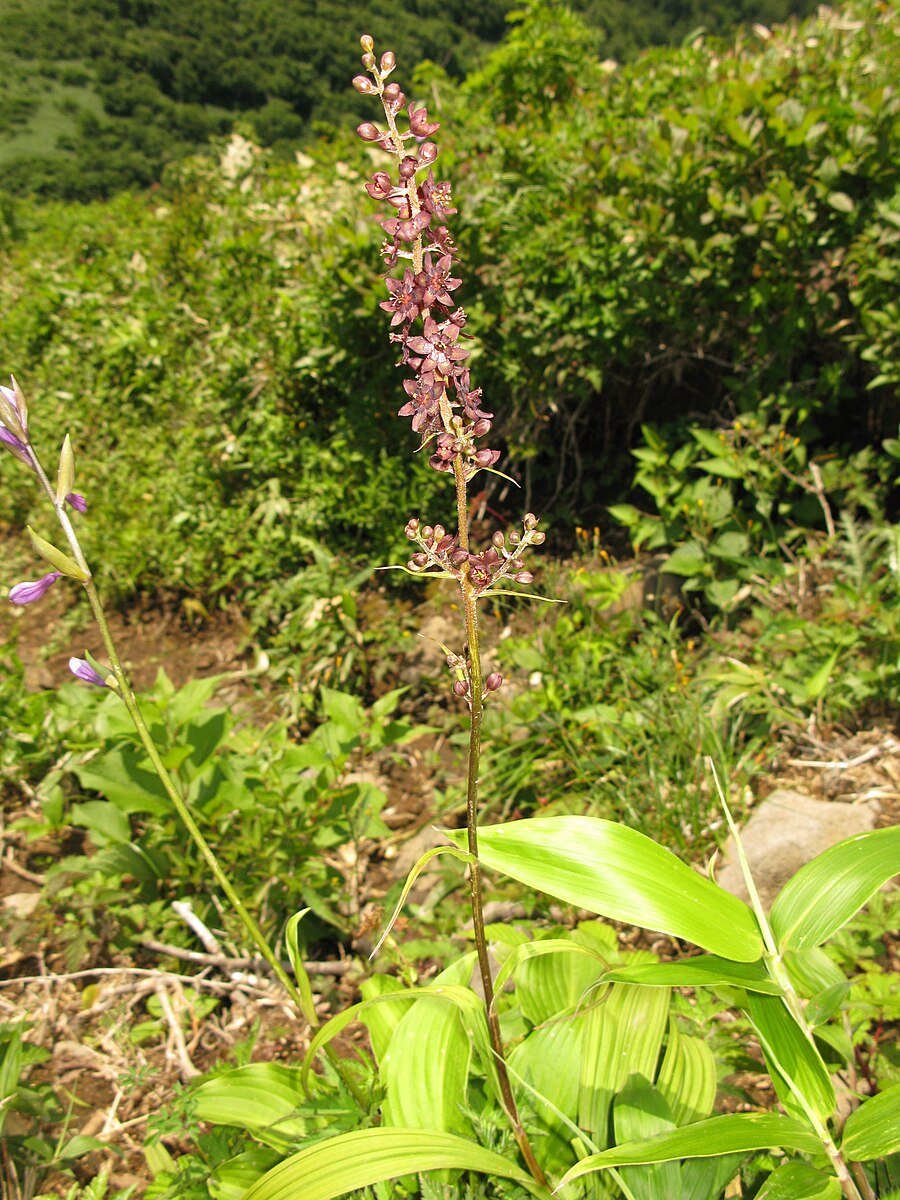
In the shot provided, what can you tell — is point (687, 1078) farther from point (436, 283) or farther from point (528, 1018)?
point (436, 283)

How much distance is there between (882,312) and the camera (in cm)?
283

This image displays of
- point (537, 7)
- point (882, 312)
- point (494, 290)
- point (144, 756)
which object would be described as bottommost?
point (144, 756)

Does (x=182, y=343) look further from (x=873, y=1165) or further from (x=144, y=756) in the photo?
(x=873, y=1165)

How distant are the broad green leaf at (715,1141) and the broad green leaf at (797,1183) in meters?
0.04

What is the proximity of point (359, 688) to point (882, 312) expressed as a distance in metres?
2.48

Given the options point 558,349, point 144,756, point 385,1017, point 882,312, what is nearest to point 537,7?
point 558,349

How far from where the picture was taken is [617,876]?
106 cm

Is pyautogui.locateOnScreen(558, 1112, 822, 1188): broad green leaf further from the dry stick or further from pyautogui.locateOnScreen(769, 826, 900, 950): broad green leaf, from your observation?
the dry stick

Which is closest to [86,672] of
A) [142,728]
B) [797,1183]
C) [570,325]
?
[142,728]

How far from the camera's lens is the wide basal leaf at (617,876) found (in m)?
1.03

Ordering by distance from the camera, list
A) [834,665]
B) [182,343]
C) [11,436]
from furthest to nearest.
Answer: [182,343]
[834,665]
[11,436]

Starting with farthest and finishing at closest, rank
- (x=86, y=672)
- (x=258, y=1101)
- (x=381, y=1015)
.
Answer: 1. (x=381, y=1015)
2. (x=258, y=1101)
3. (x=86, y=672)

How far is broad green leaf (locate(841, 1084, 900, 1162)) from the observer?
0.94m

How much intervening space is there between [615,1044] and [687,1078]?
13cm
